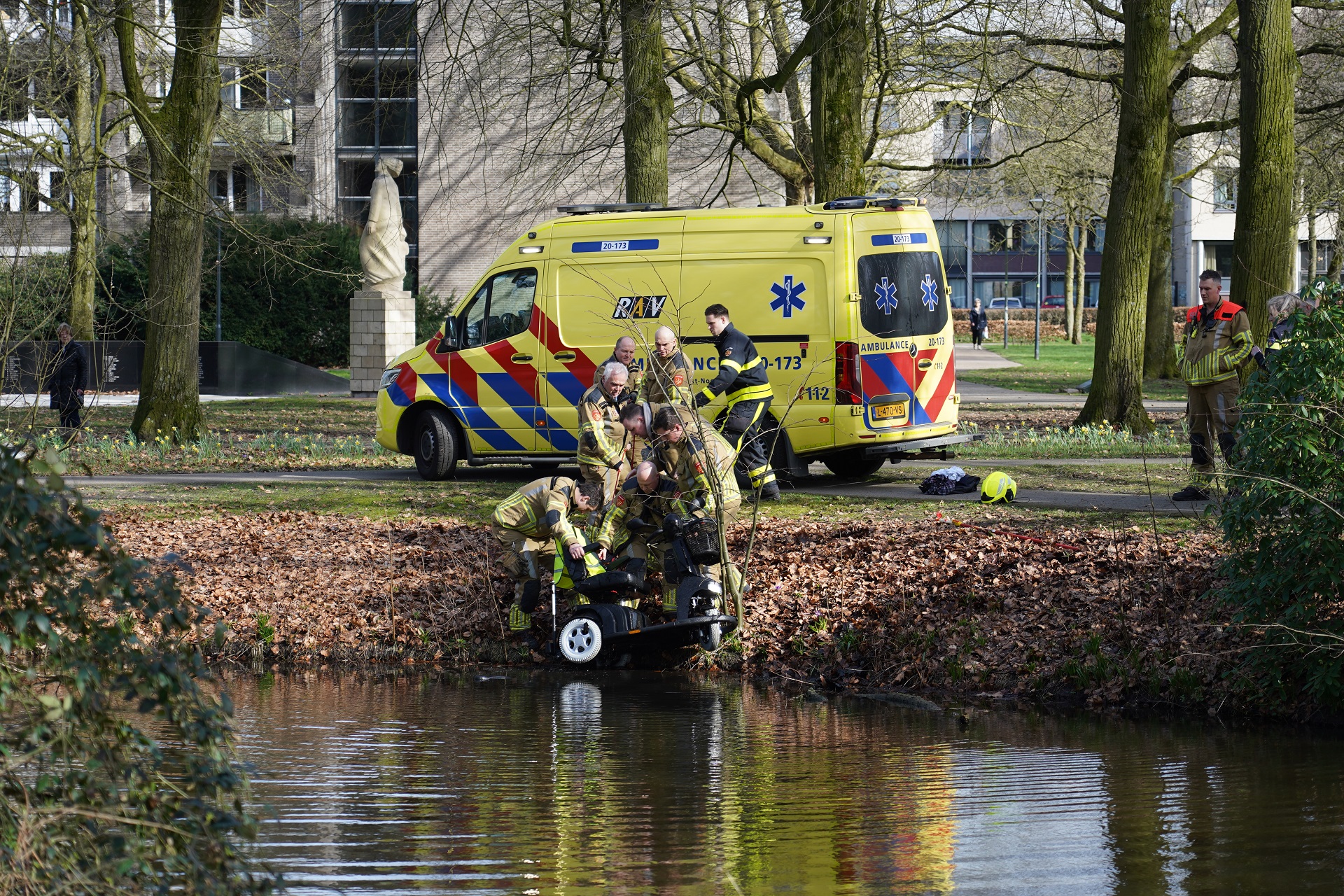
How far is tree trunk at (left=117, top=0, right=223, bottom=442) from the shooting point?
18.7 m

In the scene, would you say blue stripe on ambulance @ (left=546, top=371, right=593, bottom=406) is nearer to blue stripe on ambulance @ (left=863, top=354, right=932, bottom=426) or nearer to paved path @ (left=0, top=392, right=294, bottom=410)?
blue stripe on ambulance @ (left=863, top=354, right=932, bottom=426)

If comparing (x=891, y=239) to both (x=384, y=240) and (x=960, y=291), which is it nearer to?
(x=384, y=240)

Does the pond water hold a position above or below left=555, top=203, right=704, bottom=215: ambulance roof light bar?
below

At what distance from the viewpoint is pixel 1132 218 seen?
18.2 m

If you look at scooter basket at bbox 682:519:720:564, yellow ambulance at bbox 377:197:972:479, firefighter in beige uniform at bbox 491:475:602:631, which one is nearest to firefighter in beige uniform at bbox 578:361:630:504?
firefighter in beige uniform at bbox 491:475:602:631

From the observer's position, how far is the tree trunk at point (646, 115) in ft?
58.0

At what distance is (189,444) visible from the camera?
Answer: 18938 mm

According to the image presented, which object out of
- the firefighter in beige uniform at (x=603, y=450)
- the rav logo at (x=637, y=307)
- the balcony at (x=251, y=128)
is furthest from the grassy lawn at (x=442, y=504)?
the balcony at (x=251, y=128)

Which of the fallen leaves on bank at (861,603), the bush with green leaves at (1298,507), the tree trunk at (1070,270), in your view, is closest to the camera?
the bush with green leaves at (1298,507)

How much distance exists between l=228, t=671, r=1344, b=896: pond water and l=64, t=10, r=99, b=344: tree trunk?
7368 millimetres

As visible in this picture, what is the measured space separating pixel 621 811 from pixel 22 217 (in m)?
8.96

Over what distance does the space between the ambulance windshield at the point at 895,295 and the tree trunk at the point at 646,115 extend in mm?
4335

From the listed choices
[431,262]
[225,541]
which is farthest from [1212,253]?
[225,541]

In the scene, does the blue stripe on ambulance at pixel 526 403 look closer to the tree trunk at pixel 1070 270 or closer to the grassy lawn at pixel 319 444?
the grassy lawn at pixel 319 444
